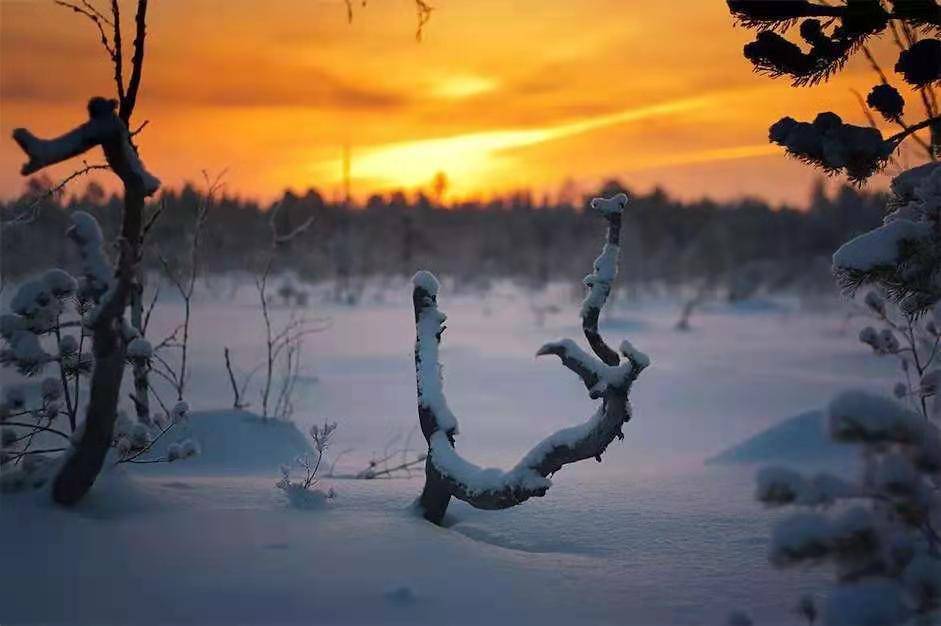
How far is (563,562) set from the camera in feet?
11.9

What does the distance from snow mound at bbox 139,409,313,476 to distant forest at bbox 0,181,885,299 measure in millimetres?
20130

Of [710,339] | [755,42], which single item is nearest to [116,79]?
[755,42]

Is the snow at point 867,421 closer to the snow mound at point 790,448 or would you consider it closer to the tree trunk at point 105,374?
the tree trunk at point 105,374

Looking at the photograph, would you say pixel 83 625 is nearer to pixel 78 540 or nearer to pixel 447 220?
pixel 78 540

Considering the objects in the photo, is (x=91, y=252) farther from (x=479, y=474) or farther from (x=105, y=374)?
(x=479, y=474)

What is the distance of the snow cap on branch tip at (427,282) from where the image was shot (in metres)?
4.26

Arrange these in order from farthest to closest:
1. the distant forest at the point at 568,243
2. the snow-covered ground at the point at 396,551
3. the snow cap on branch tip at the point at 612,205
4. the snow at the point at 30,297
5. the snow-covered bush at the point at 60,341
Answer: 1. the distant forest at the point at 568,243
2. the snow cap on branch tip at the point at 612,205
3. the snow at the point at 30,297
4. the snow-covered bush at the point at 60,341
5. the snow-covered ground at the point at 396,551

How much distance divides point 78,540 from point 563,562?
6.74 feet

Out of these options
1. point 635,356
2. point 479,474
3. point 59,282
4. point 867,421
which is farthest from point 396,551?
point 59,282

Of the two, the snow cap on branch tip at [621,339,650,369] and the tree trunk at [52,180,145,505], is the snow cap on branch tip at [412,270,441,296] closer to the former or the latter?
the snow cap on branch tip at [621,339,650,369]

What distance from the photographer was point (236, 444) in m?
6.79

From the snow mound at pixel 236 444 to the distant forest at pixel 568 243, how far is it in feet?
66.0

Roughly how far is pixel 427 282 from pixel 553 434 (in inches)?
42.5

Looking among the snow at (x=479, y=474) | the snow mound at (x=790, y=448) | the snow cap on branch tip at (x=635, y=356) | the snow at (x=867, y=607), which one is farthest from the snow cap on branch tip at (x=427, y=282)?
the snow mound at (x=790, y=448)
